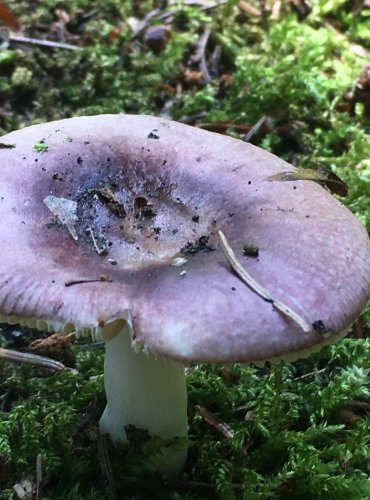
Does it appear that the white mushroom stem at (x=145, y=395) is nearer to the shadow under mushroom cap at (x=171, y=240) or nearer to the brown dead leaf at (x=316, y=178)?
the shadow under mushroom cap at (x=171, y=240)

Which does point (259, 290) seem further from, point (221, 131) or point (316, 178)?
point (221, 131)

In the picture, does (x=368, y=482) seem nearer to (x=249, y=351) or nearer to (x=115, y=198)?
(x=249, y=351)

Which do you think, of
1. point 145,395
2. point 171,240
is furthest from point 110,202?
point 145,395

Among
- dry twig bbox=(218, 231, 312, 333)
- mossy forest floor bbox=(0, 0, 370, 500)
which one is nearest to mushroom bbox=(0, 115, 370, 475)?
dry twig bbox=(218, 231, 312, 333)

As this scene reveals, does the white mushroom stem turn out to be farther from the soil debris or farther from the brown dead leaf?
the brown dead leaf

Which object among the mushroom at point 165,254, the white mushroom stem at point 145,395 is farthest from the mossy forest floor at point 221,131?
the mushroom at point 165,254
